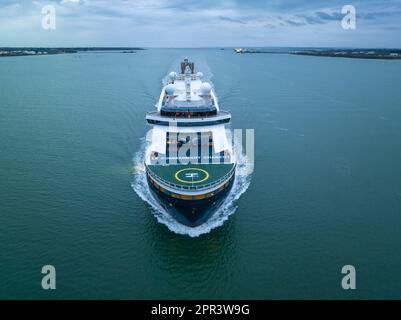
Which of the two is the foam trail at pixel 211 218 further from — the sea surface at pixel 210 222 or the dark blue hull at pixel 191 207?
the dark blue hull at pixel 191 207

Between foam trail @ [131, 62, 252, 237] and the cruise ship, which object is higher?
the cruise ship

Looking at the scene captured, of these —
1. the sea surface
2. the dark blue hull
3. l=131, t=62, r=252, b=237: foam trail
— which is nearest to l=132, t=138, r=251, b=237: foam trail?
l=131, t=62, r=252, b=237: foam trail

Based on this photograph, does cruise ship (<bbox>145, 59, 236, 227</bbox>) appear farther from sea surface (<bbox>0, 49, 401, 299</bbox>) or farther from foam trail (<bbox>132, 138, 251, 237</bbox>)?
sea surface (<bbox>0, 49, 401, 299</bbox>)

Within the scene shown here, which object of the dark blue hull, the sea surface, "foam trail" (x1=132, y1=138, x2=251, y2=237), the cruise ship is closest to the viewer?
the sea surface

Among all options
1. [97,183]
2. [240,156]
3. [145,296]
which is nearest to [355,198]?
[240,156]

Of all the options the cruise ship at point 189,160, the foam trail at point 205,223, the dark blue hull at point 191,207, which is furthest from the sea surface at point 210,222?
the cruise ship at point 189,160

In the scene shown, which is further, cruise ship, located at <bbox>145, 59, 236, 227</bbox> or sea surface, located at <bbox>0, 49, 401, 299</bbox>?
cruise ship, located at <bbox>145, 59, 236, 227</bbox>
